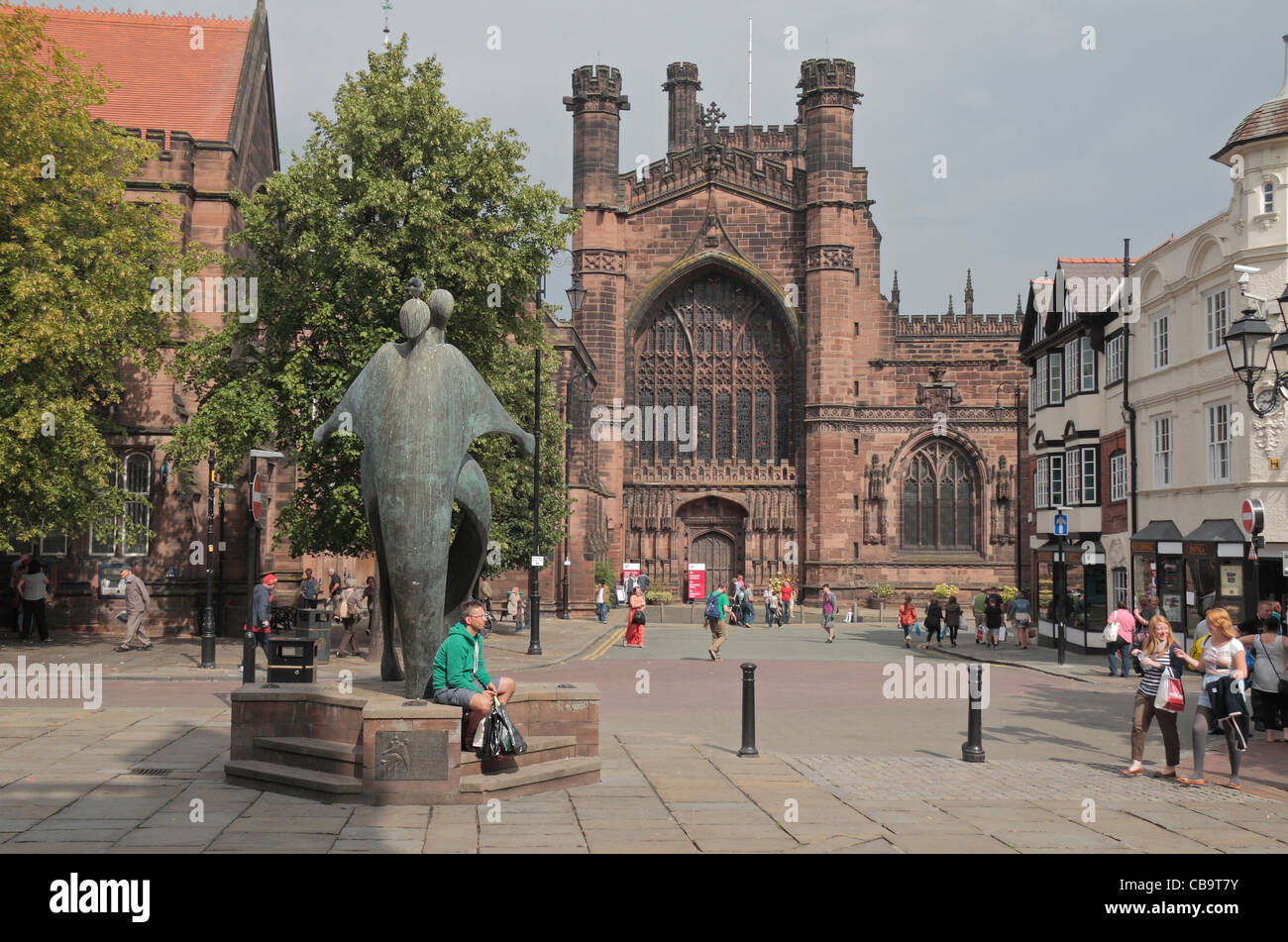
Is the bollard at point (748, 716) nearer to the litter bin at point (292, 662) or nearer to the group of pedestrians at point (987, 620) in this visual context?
the litter bin at point (292, 662)

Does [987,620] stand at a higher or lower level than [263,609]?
lower

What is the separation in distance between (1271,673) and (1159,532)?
40.3 feet

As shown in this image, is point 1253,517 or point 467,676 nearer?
point 467,676

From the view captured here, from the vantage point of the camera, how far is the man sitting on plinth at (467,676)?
9.05 m

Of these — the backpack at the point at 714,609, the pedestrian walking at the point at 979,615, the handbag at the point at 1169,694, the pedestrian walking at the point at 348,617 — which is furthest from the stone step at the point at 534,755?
the pedestrian walking at the point at 979,615

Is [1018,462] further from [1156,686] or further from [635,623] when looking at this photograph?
[1156,686]

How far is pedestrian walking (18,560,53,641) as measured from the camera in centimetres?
2503

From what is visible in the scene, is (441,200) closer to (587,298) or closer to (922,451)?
(587,298)

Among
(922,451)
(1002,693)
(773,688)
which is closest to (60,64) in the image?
(773,688)

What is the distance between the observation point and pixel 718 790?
9.95m

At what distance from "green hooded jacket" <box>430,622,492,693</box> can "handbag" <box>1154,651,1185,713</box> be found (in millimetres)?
6403
